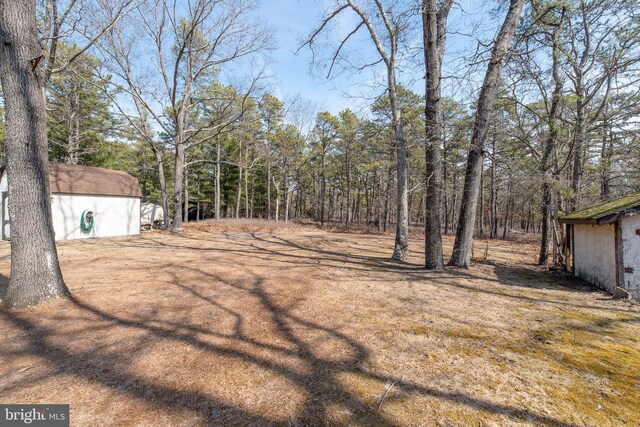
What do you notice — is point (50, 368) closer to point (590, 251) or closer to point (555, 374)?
A: point (555, 374)

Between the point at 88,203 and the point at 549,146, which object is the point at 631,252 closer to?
the point at 549,146

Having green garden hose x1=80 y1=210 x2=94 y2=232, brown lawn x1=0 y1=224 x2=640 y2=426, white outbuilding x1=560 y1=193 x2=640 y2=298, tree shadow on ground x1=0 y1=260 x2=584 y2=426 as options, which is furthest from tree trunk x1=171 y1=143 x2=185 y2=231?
white outbuilding x1=560 y1=193 x2=640 y2=298

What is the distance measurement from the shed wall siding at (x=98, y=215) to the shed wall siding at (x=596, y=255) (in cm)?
1853

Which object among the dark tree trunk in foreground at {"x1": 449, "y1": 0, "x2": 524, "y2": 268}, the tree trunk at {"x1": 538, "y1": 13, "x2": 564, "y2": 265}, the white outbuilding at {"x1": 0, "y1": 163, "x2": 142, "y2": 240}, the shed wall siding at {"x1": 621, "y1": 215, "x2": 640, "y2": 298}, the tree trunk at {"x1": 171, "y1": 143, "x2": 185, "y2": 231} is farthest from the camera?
the tree trunk at {"x1": 171, "y1": 143, "x2": 185, "y2": 231}

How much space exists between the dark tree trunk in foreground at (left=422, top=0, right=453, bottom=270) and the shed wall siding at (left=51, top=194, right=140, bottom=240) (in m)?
15.1

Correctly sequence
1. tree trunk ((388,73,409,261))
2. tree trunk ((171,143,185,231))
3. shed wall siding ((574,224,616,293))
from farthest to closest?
tree trunk ((171,143,185,231))
tree trunk ((388,73,409,261))
shed wall siding ((574,224,616,293))

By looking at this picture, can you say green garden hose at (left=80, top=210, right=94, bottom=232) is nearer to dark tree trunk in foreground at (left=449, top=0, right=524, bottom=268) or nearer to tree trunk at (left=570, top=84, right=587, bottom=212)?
dark tree trunk in foreground at (left=449, top=0, right=524, bottom=268)

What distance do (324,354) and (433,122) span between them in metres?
6.27

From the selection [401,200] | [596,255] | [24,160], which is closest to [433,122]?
[401,200]

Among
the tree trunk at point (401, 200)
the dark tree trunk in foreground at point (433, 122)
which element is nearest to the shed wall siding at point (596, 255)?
the dark tree trunk in foreground at point (433, 122)

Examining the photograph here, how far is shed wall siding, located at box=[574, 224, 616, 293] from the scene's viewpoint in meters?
5.61

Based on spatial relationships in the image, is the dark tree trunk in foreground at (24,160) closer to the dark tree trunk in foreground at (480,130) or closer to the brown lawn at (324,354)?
the brown lawn at (324,354)

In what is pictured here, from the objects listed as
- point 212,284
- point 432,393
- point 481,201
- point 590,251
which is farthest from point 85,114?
point 481,201

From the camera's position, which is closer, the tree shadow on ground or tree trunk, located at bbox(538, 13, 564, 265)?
the tree shadow on ground
